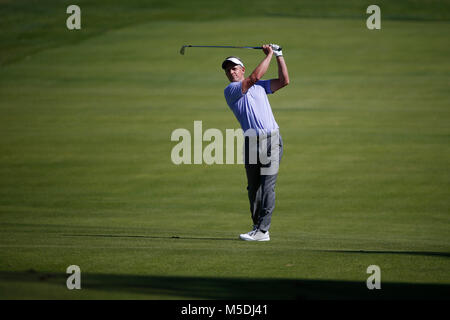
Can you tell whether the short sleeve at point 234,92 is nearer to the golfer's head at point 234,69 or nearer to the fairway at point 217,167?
the golfer's head at point 234,69

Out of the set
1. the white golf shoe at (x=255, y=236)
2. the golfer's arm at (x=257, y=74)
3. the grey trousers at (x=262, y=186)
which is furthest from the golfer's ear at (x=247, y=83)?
the white golf shoe at (x=255, y=236)

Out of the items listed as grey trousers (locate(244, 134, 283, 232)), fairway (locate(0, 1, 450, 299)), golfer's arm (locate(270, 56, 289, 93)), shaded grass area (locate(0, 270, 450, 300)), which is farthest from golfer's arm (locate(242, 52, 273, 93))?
shaded grass area (locate(0, 270, 450, 300))

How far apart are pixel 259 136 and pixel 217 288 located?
2872 millimetres

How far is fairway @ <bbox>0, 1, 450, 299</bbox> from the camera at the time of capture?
22.2 ft

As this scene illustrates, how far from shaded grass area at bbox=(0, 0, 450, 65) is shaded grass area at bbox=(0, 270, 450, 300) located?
3008cm

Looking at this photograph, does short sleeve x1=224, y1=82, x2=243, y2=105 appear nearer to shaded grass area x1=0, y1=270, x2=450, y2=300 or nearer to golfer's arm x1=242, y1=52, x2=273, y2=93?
golfer's arm x1=242, y1=52, x2=273, y2=93

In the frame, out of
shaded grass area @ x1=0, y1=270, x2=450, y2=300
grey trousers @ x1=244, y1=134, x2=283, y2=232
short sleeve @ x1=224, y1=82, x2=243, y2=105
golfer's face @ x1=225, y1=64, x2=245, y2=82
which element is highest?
golfer's face @ x1=225, y1=64, x2=245, y2=82

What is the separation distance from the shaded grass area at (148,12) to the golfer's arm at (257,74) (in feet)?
91.6

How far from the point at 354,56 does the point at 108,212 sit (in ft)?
67.0

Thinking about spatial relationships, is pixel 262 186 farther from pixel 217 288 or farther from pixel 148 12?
pixel 148 12

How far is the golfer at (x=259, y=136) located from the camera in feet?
28.6

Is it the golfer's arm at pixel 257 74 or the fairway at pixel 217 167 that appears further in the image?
the golfer's arm at pixel 257 74

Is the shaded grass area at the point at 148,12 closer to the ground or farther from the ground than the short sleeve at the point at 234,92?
farther from the ground
